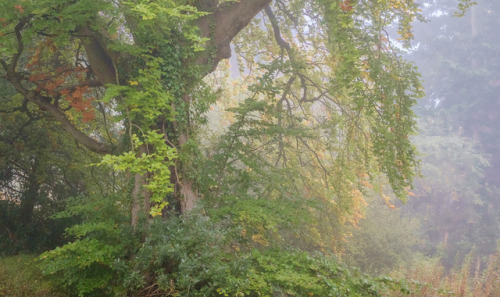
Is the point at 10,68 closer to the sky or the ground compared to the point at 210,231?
closer to the sky

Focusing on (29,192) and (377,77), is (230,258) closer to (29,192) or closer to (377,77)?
(377,77)

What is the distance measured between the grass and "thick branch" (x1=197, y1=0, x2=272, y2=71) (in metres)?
4.32

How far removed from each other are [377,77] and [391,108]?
569mm

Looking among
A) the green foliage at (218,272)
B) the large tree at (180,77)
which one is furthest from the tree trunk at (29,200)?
the green foliage at (218,272)

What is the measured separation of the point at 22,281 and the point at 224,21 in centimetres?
536

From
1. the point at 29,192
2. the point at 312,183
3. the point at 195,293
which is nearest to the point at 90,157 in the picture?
the point at 29,192

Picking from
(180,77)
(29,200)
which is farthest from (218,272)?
(29,200)

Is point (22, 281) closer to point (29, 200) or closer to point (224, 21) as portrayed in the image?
point (29, 200)

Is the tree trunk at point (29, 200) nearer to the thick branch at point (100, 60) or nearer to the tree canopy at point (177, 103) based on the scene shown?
the tree canopy at point (177, 103)

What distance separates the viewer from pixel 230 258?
4312mm

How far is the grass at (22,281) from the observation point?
15.0 feet

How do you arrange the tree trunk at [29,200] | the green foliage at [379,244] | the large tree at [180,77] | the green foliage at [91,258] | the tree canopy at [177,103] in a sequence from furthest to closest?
1. the green foliage at [379,244]
2. the tree trunk at [29,200]
3. the large tree at [180,77]
4. the tree canopy at [177,103]
5. the green foliage at [91,258]

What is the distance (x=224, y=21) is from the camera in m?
6.75

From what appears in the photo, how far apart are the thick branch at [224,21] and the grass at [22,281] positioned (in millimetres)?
4321
